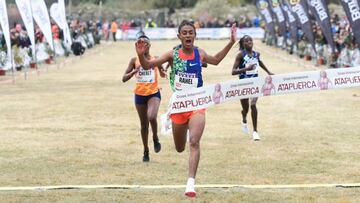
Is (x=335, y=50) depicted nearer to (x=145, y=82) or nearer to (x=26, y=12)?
(x=26, y=12)

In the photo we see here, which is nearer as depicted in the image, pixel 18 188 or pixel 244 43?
pixel 18 188

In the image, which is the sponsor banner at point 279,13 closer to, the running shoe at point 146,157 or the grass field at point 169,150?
the grass field at point 169,150

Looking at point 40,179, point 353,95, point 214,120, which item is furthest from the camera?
point 353,95

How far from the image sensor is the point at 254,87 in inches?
436

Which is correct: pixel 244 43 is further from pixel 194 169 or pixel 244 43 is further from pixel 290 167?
pixel 194 169

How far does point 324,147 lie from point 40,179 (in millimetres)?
5216

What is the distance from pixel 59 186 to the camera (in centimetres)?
1054

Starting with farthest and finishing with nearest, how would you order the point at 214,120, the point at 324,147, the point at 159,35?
the point at 159,35, the point at 214,120, the point at 324,147

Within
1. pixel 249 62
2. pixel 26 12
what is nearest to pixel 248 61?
pixel 249 62

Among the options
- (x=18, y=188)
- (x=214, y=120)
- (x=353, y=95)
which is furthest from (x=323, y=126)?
(x=18, y=188)

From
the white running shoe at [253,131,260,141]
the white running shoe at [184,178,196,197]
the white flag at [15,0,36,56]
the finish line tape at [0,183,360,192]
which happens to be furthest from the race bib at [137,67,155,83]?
the white flag at [15,0,36,56]

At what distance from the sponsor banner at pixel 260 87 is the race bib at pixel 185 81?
0.10 m

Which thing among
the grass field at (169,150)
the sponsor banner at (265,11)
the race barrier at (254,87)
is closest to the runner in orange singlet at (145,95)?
the grass field at (169,150)

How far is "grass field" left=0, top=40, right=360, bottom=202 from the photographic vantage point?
10.1 metres
